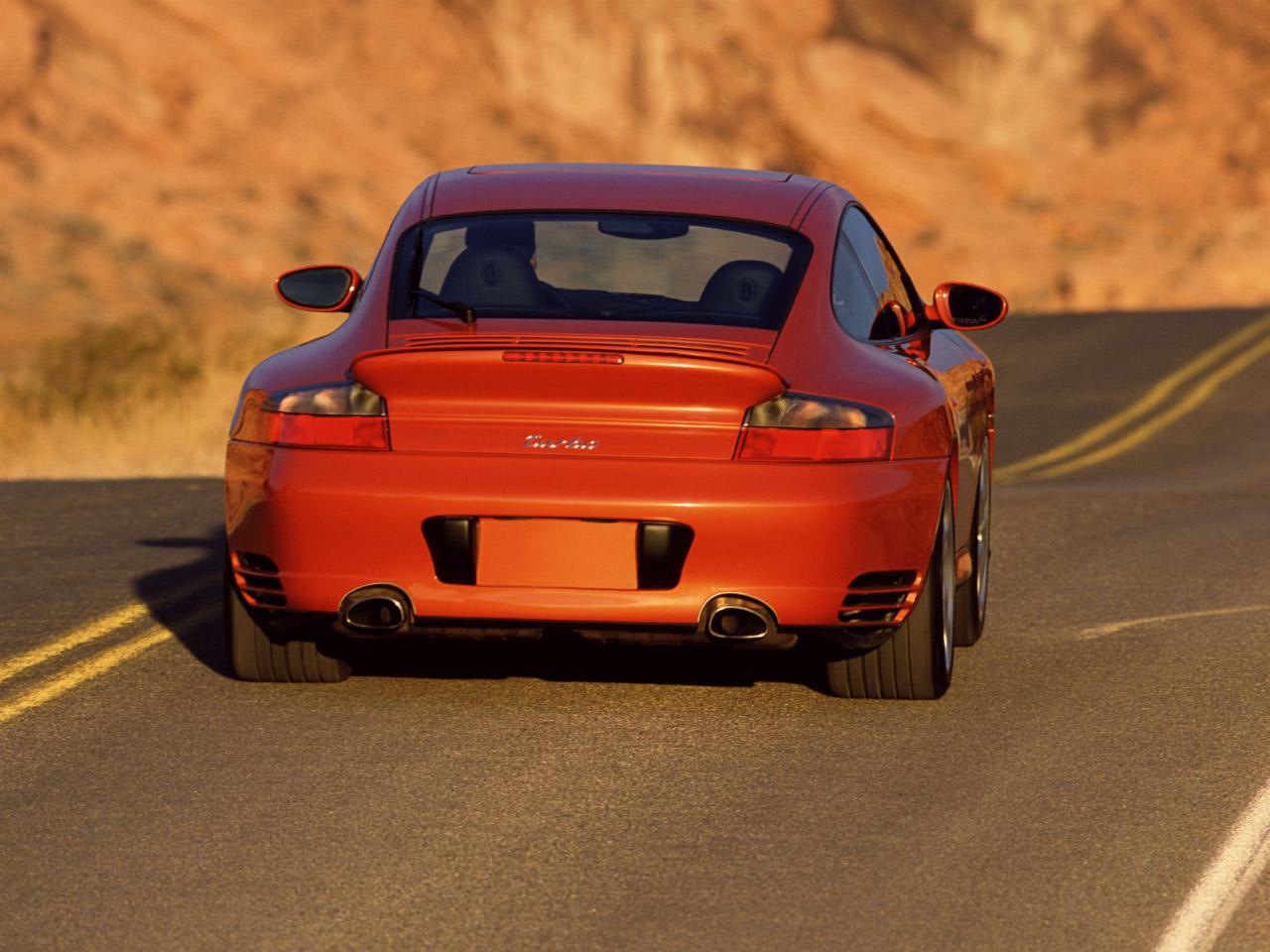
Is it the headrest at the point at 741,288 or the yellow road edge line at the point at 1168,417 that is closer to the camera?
the headrest at the point at 741,288

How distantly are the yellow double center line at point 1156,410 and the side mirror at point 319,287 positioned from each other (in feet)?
27.4

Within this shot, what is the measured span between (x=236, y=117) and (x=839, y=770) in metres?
39.6

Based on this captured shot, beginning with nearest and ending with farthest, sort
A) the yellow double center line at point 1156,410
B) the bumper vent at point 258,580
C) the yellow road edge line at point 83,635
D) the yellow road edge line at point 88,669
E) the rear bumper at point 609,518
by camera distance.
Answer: the rear bumper at point 609,518 < the bumper vent at point 258,580 < the yellow road edge line at point 88,669 < the yellow road edge line at point 83,635 < the yellow double center line at point 1156,410

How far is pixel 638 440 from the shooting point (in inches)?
266

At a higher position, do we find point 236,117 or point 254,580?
point 254,580

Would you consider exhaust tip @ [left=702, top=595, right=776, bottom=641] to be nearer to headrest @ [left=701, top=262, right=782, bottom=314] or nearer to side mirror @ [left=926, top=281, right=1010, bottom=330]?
headrest @ [left=701, top=262, right=782, bottom=314]

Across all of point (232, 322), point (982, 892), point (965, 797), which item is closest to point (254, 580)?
point (965, 797)

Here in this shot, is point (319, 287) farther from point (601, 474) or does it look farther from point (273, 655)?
point (601, 474)

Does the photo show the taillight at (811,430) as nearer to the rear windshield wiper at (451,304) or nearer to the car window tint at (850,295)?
the car window tint at (850,295)

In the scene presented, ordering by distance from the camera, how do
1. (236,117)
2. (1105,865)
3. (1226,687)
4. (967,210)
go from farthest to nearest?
1. (967,210)
2. (236,117)
3. (1226,687)
4. (1105,865)

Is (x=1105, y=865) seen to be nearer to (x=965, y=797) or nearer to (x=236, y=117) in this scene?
(x=965, y=797)

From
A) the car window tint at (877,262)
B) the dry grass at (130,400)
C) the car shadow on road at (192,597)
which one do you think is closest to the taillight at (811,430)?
the car window tint at (877,262)

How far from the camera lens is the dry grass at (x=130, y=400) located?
62.8 feet

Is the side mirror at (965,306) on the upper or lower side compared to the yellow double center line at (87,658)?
upper
